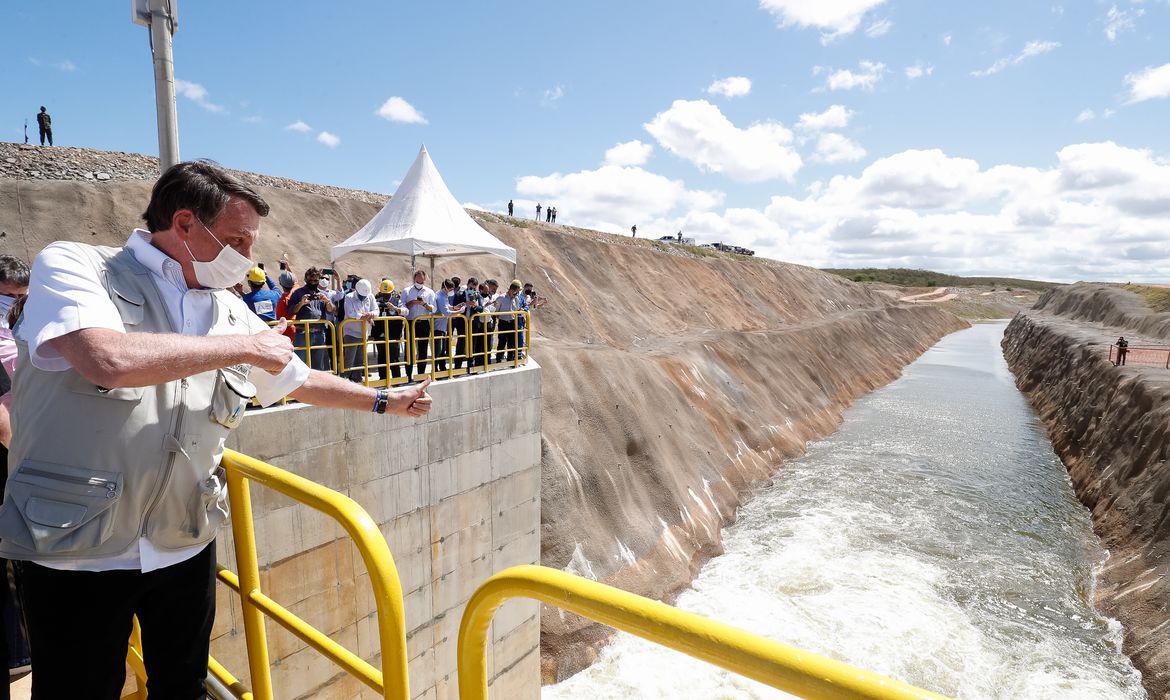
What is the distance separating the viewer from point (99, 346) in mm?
2000

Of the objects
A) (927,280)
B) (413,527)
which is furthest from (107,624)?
(927,280)

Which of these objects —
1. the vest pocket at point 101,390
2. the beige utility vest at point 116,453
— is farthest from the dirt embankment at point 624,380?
the vest pocket at point 101,390

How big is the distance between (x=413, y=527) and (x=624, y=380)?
13.2 metres

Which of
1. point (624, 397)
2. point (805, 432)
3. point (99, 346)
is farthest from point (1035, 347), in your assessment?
point (99, 346)

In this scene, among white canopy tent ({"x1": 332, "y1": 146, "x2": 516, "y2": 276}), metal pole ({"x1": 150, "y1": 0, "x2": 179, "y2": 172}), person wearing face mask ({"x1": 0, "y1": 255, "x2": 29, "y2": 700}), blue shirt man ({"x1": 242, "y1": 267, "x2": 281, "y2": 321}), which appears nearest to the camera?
person wearing face mask ({"x1": 0, "y1": 255, "x2": 29, "y2": 700})

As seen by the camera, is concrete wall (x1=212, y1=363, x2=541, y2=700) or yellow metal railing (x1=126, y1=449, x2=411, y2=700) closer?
yellow metal railing (x1=126, y1=449, x2=411, y2=700)

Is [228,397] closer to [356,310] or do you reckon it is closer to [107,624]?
[107,624]

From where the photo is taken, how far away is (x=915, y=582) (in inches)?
678

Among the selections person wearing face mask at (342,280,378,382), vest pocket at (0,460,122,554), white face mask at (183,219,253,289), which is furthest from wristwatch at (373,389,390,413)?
person wearing face mask at (342,280,378,382)

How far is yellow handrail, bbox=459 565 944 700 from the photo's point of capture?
149 centimetres

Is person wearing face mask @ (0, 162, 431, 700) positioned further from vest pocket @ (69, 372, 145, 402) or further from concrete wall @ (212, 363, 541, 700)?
concrete wall @ (212, 363, 541, 700)

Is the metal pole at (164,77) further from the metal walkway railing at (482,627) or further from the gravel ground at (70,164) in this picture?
the gravel ground at (70,164)

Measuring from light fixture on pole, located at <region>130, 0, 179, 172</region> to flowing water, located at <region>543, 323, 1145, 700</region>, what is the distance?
1242cm

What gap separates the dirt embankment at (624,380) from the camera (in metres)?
16.3
